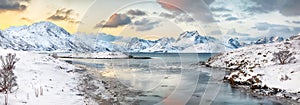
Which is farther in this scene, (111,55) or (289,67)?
(111,55)

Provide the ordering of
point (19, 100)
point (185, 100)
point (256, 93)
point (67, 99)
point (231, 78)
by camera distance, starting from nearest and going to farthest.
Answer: point (19, 100) < point (67, 99) < point (185, 100) < point (256, 93) < point (231, 78)

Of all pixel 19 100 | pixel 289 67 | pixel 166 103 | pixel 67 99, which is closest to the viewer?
pixel 19 100

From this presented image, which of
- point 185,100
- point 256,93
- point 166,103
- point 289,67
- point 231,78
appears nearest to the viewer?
point 166,103

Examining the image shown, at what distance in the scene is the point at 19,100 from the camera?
18.2m

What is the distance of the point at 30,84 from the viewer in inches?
940

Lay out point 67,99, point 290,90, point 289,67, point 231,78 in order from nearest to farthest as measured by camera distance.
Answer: point 67,99 → point 290,90 → point 289,67 → point 231,78

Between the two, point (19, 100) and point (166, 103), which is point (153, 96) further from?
point (19, 100)

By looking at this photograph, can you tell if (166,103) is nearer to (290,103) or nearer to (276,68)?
(290,103)

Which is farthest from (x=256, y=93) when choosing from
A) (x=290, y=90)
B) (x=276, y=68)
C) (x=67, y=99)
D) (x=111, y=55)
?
(x=111, y=55)

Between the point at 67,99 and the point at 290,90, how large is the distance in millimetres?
21718

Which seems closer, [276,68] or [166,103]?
[166,103]

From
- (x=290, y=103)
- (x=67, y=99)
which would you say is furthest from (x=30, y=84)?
(x=290, y=103)

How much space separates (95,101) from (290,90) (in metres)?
19.6

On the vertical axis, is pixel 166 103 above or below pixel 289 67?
below
